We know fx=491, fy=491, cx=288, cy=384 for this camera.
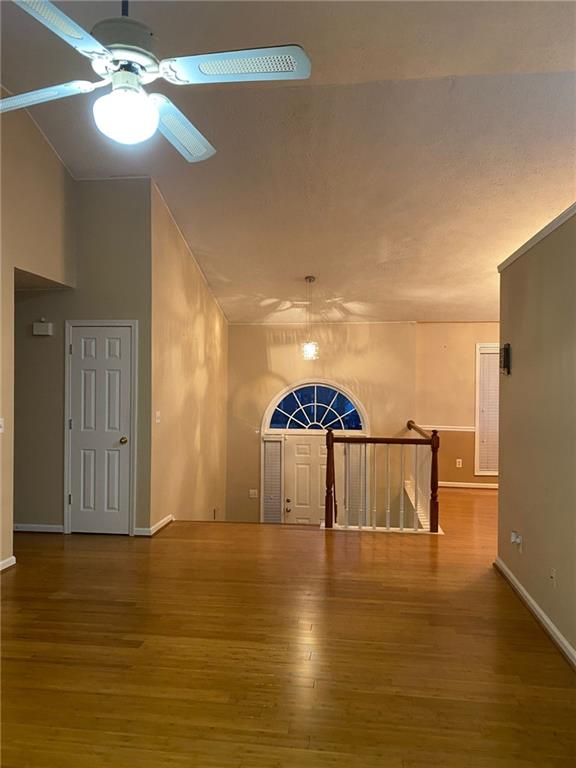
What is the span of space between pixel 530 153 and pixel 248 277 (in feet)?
11.3

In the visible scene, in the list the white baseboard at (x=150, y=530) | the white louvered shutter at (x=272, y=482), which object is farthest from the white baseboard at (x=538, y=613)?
the white louvered shutter at (x=272, y=482)

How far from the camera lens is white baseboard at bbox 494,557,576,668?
2.64 m

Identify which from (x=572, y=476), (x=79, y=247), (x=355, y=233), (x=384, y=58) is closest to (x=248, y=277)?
(x=355, y=233)

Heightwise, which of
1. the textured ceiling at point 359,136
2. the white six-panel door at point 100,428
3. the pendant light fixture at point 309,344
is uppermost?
the textured ceiling at point 359,136

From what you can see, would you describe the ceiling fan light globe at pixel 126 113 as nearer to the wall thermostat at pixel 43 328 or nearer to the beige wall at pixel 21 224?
the beige wall at pixel 21 224

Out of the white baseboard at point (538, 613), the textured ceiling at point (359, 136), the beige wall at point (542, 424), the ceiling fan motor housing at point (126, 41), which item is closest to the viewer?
the ceiling fan motor housing at point (126, 41)

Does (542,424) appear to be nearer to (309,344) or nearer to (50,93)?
(50,93)

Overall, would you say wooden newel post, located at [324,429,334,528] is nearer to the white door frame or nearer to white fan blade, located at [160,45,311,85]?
the white door frame

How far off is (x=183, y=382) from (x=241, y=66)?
4.20 m

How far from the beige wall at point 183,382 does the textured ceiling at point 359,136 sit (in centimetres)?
43

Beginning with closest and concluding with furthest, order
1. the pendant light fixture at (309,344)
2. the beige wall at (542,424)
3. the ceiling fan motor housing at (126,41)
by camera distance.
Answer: the ceiling fan motor housing at (126,41) < the beige wall at (542,424) < the pendant light fixture at (309,344)

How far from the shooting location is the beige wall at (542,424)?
2742 millimetres

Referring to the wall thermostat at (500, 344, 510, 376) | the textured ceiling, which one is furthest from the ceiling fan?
the wall thermostat at (500, 344, 510, 376)

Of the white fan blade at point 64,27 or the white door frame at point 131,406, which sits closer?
the white fan blade at point 64,27
